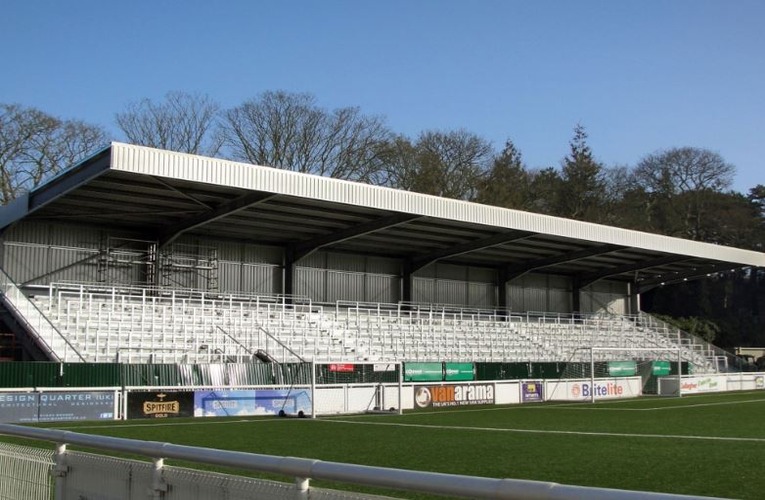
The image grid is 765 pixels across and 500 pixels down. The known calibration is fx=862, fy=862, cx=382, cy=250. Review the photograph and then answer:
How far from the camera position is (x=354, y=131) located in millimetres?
62781

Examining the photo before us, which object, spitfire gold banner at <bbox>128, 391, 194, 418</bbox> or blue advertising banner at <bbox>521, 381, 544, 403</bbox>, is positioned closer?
spitfire gold banner at <bbox>128, 391, 194, 418</bbox>

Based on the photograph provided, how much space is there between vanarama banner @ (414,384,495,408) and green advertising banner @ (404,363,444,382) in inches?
30.6

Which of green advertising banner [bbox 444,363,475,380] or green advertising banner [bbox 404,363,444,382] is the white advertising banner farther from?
green advertising banner [bbox 404,363,444,382]

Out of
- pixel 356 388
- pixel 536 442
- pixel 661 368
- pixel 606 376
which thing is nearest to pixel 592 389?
pixel 606 376

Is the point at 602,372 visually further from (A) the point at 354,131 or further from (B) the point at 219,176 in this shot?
(A) the point at 354,131

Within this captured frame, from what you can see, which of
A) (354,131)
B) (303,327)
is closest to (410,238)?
(303,327)

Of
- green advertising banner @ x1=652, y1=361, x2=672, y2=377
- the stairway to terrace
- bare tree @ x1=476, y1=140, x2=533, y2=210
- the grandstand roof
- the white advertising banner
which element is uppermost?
bare tree @ x1=476, y1=140, x2=533, y2=210

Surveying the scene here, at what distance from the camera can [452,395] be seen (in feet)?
111

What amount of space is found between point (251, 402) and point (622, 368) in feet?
72.0

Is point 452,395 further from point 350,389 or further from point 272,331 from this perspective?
point 272,331

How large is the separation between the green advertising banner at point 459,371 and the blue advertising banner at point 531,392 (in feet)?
8.72

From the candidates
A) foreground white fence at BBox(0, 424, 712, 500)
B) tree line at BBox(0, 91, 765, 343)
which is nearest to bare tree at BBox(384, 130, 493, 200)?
tree line at BBox(0, 91, 765, 343)

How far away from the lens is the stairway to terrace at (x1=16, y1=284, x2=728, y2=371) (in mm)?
31250

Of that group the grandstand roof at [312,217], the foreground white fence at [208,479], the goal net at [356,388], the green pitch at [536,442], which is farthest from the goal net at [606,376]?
the foreground white fence at [208,479]
